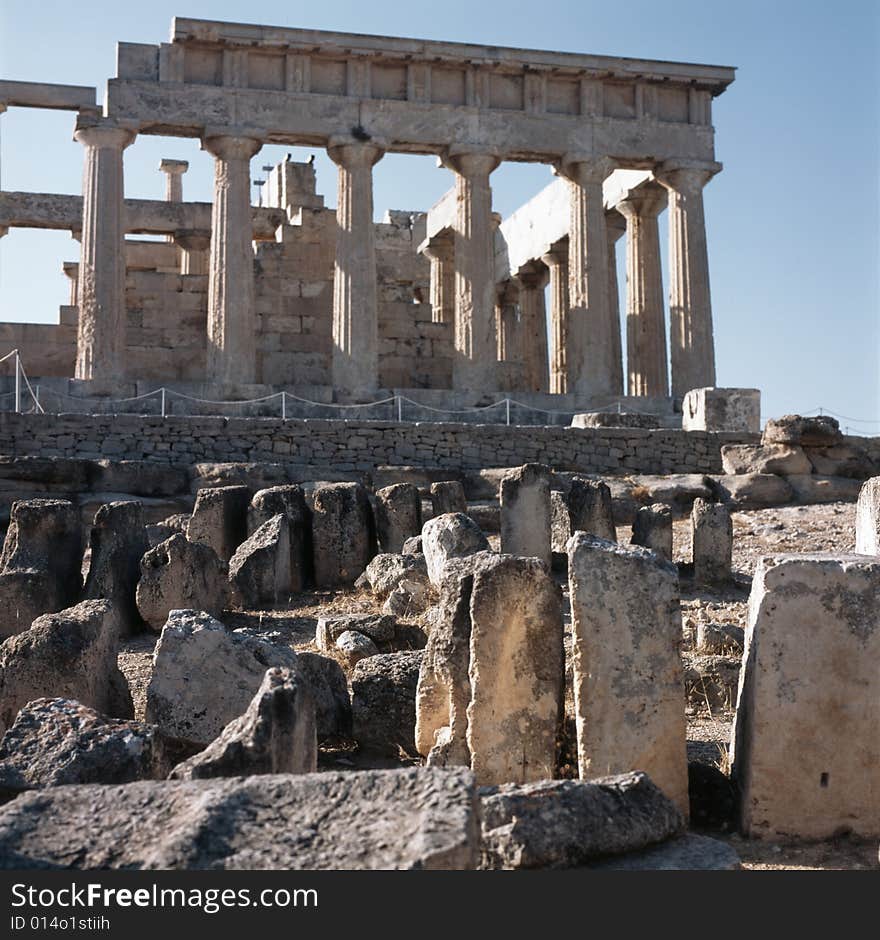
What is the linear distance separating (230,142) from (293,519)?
14910mm

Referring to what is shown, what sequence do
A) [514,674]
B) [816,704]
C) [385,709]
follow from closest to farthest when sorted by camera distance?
1. [816,704]
2. [514,674]
3. [385,709]

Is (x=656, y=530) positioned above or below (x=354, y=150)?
below

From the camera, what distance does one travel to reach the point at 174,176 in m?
37.3

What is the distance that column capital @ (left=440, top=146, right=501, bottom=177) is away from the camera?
27406 millimetres

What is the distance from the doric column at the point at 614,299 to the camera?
29328 mm

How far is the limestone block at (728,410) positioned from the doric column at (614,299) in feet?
17.5

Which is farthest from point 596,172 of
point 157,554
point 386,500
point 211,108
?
point 157,554

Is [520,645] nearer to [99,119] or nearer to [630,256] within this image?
[99,119]

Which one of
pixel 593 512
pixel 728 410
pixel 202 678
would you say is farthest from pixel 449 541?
pixel 728 410

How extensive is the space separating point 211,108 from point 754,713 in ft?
73.4

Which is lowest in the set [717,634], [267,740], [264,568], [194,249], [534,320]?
[267,740]

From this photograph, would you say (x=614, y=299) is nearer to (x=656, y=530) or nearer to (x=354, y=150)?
(x=354, y=150)

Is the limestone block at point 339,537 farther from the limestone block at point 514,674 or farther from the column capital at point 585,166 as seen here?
the column capital at point 585,166

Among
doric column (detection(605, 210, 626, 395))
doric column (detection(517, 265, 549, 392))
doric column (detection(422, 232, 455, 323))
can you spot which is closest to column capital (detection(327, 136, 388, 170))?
doric column (detection(605, 210, 626, 395))
